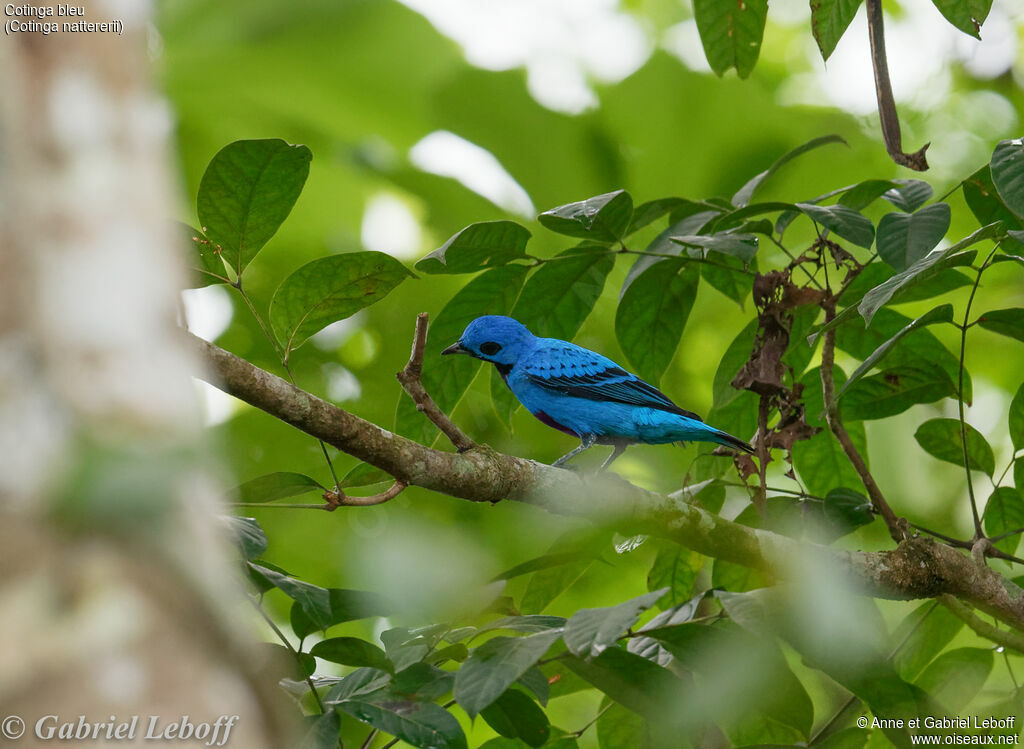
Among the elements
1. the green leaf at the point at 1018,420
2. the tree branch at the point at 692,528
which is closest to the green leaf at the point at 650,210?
the tree branch at the point at 692,528

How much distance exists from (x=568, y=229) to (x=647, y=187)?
374 cm

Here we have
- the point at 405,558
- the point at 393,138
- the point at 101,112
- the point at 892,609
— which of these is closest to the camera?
the point at 101,112

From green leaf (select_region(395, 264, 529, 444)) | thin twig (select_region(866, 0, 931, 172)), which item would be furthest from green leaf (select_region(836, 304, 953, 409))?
green leaf (select_region(395, 264, 529, 444))

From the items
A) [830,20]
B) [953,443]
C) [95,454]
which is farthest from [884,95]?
[95,454]

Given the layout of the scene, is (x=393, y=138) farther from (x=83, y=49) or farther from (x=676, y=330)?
(x=83, y=49)

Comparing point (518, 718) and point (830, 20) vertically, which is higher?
point (830, 20)

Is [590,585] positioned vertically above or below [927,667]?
below

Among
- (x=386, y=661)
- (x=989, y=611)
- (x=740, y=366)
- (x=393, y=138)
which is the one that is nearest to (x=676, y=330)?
(x=740, y=366)

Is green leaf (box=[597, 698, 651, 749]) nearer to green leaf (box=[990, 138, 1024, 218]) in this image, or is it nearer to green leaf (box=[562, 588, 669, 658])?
green leaf (box=[562, 588, 669, 658])

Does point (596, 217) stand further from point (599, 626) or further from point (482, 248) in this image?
point (599, 626)

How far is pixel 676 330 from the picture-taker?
318cm

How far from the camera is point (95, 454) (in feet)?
2.65

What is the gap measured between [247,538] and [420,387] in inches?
22.9

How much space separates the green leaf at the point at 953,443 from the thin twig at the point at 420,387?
1.61 metres
